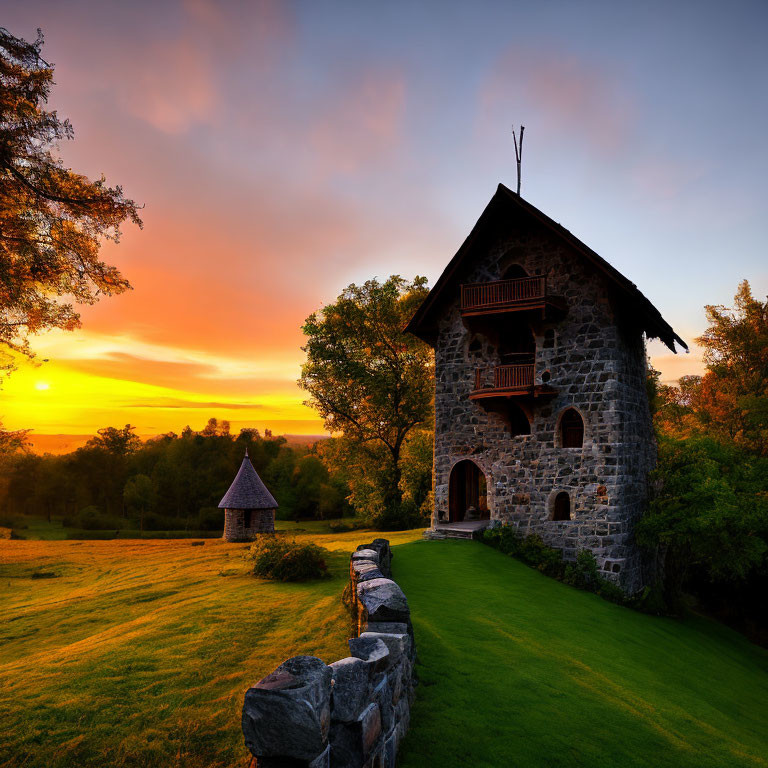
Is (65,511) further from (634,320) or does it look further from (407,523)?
(634,320)

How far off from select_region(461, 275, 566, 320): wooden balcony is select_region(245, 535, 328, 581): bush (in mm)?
10516

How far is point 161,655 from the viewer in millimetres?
7695

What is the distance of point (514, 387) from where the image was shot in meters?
17.9

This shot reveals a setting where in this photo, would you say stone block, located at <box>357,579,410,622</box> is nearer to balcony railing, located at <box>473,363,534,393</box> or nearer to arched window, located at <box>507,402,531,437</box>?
balcony railing, located at <box>473,363,534,393</box>

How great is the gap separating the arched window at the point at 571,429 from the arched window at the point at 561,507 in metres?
1.83

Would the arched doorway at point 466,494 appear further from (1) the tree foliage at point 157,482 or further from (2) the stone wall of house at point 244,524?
(1) the tree foliage at point 157,482

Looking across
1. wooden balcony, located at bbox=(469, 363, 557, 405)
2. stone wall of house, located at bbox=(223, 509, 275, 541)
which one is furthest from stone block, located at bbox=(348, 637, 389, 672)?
stone wall of house, located at bbox=(223, 509, 275, 541)

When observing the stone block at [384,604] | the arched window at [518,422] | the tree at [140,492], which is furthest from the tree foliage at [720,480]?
the tree at [140,492]

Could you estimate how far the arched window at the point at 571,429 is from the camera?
18.1 m

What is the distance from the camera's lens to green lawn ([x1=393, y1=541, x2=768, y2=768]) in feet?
19.6

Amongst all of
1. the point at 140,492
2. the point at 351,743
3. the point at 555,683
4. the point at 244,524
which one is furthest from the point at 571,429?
the point at 140,492

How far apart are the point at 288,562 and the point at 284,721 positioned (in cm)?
998

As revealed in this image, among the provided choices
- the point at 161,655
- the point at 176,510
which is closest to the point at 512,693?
the point at 161,655

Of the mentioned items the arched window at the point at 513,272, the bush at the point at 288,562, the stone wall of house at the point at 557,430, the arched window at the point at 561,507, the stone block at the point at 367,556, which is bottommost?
the bush at the point at 288,562
